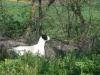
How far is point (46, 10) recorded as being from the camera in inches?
591

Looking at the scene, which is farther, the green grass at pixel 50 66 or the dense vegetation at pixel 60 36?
the dense vegetation at pixel 60 36

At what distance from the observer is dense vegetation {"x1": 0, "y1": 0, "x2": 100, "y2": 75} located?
8.98 metres

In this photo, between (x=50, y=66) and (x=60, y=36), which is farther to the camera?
(x=60, y=36)

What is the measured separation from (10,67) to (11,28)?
7.69m

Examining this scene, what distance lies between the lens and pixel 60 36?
50.6 ft

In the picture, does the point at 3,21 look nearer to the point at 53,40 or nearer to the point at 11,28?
the point at 11,28

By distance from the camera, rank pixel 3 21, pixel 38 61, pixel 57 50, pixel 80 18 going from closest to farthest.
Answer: pixel 38 61
pixel 57 50
pixel 80 18
pixel 3 21

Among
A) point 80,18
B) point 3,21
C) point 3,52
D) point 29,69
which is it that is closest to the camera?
point 29,69

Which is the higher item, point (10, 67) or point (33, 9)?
point (33, 9)

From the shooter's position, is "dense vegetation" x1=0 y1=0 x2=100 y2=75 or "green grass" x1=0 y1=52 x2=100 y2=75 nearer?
"green grass" x1=0 y1=52 x2=100 y2=75

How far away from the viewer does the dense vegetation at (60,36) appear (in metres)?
8.98

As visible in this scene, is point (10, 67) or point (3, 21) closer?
point (10, 67)

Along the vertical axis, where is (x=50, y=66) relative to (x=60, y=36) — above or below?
below

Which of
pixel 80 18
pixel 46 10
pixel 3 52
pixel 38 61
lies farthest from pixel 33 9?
pixel 38 61
